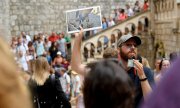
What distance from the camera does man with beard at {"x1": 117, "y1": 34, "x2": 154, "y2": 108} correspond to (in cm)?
457

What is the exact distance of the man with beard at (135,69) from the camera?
4566 millimetres

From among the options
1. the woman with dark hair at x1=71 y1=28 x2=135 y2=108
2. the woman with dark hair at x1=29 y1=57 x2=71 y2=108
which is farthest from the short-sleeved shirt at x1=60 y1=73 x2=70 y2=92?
the woman with dark hair at x1=71 y1=28 x2=135 y2=108

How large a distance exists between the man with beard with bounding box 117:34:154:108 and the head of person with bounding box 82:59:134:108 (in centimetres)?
194

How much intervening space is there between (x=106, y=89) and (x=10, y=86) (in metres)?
0.75

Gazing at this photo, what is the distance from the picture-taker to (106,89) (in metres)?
2.35

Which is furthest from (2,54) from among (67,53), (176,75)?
(67,53)

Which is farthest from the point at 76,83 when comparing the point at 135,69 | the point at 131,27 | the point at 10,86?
the point at 10,86

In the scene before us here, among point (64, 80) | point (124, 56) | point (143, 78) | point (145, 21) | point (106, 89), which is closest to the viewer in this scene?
point (106, 89)

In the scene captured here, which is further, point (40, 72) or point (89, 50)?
point (89, 50)

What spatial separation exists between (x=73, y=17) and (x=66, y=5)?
72.5ft

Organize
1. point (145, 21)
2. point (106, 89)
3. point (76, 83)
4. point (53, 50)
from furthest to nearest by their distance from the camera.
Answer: point (145, 21)
point (53, 50)
point (76, 83)
point (106, 89)

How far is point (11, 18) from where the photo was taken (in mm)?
27516

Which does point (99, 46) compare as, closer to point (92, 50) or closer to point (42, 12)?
point (92, 50)

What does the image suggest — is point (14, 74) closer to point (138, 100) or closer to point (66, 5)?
point (138, 100)
